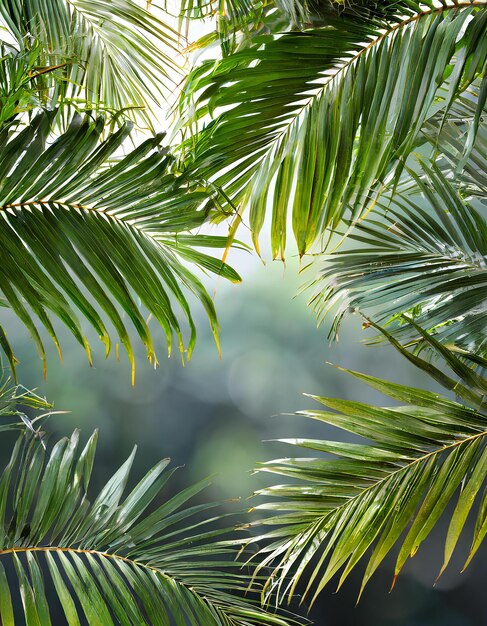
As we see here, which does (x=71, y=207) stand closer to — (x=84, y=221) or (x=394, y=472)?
(x=84, y=221)

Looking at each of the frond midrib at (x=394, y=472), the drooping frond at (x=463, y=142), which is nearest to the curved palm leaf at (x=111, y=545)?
the frond midrib at (x=394, y=472)

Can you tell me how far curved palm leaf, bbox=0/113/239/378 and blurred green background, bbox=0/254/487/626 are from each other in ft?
6.21

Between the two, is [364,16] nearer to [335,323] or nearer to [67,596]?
[335,323]

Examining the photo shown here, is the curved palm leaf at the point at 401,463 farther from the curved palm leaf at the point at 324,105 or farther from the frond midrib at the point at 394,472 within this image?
the curved palm leaf at the point at 324,105

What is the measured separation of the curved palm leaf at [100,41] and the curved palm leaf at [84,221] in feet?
0.94

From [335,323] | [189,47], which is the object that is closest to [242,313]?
[335,323]

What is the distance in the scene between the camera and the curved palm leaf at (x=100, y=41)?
1.07 metres

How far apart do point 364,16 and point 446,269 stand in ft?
1.28

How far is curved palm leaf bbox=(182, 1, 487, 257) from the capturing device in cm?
75

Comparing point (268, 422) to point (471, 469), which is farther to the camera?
point (268, 422)

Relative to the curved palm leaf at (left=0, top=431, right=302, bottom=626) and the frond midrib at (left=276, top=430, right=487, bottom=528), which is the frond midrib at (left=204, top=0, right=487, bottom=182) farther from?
the curved palm leaf at (left=0, top=431, right=302, bottom=626)

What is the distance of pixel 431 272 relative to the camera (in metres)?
1.03

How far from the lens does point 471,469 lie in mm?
677

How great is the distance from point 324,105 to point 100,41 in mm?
676
